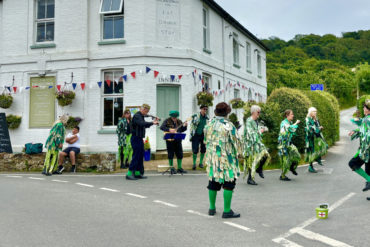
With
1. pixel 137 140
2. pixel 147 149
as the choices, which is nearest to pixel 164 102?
pixel 147 149

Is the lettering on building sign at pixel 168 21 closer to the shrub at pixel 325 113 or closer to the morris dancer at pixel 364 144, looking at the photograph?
the shrub at pixel 325 113

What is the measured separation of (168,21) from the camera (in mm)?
15445

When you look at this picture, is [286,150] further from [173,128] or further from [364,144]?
[173,128]

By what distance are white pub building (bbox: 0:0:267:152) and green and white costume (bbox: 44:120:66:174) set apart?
375 cm

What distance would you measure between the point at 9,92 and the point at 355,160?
14780 mm

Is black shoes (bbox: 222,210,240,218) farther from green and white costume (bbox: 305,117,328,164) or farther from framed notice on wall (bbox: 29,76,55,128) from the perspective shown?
framed notice on wall (bbox: 29,76,55,128)

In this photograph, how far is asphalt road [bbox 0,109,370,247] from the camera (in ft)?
14.9

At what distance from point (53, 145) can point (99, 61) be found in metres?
5.34

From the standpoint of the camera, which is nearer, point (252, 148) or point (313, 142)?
point (252, 148)

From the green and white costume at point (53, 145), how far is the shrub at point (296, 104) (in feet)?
26.0

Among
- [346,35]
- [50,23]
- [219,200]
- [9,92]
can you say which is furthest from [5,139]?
[346,35]

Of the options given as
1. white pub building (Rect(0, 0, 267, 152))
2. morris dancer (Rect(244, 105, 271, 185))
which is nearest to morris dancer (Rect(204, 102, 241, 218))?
morris dancer (Rect(244, 105, 271, 185))

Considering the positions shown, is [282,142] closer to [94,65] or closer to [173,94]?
[173,94]

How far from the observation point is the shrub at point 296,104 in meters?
13.9
